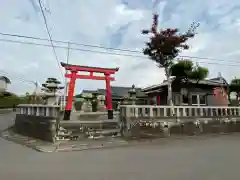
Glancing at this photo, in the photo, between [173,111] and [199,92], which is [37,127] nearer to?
[173,111]

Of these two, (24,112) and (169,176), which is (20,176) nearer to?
(169,176)

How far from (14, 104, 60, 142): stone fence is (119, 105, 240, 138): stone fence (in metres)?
2.92

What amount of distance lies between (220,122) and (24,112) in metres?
10.8

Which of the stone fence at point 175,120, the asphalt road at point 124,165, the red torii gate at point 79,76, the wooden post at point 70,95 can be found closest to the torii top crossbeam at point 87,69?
the red torii gate at point 79,76

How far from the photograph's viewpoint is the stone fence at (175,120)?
10.1m

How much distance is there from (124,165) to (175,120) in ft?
20.1

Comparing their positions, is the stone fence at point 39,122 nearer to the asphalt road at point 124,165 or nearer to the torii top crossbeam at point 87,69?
the asphalt road at point 124,165

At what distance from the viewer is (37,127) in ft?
35.7

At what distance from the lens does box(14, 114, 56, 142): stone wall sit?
9624 millimetres

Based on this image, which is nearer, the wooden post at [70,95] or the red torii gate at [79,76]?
the wooden post at [70,95]

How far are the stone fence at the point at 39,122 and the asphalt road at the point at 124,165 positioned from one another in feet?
7.28

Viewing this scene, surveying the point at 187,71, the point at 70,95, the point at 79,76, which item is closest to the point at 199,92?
the point at 187,71

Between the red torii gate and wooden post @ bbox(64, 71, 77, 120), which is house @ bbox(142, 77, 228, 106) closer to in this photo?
the red torii gate

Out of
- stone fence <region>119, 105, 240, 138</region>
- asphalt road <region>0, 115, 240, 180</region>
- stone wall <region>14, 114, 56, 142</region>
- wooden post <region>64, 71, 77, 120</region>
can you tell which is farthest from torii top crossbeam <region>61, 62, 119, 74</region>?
asphalt road <region>0, 115, 240, 180</region>
